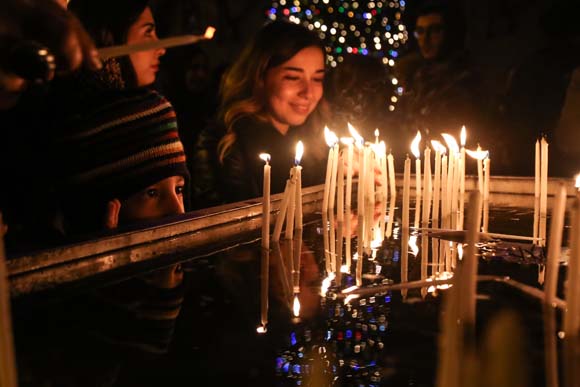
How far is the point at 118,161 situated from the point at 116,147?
4 cm

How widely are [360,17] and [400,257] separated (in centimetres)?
755

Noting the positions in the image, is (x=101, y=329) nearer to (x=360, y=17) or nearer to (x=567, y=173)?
(x=567, y=173)

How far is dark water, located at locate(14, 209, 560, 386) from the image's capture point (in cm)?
106

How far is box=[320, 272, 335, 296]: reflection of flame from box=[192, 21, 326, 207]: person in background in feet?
7.33

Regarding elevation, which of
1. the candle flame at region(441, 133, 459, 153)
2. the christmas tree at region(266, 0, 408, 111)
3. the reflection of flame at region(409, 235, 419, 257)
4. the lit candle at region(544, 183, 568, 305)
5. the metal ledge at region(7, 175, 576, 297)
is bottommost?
the reflection of flame at region(409, 235, 419, 257)

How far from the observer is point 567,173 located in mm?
5371

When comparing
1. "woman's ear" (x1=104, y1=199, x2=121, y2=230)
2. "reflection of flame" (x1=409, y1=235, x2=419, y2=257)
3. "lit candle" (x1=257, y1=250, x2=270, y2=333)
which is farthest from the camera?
"woman's ear" (x1=104, y1=199, x2=121, y2=230)

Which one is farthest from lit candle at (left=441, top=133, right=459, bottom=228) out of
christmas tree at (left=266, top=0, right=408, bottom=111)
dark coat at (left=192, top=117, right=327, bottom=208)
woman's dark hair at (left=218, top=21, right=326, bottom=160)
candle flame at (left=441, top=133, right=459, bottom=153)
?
christmas tree at (left=266, top=0, right=408, bottom=111)

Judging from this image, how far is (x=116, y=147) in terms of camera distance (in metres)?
2.21

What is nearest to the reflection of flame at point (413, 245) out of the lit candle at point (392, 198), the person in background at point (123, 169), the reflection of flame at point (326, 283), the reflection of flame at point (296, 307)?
the lit candle at point (392, 198)

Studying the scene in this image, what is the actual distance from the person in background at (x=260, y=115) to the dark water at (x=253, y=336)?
230 centimetres

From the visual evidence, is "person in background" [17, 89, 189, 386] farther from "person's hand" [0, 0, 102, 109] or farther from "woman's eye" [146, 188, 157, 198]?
"person's hand" [0, 0, 102, 109]

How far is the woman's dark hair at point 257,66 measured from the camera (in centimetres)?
399

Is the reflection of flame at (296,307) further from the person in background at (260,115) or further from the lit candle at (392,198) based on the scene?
the person in background at (260,115)
